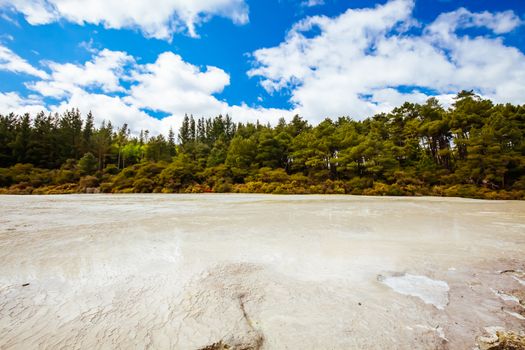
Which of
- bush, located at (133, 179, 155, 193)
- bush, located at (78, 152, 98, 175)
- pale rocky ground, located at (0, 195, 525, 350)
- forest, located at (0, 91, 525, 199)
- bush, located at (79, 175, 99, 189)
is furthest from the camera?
bush, located at (78, 152, 98, 175)

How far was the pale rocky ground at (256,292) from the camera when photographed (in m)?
1.21

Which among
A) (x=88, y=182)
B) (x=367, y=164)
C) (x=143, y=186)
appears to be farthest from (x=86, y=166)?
(x=367, y=164)

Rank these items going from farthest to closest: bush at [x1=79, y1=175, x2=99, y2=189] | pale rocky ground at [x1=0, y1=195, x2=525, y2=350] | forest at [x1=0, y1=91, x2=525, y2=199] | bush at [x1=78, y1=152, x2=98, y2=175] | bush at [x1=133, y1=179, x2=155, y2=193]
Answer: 1. bush at [x1=78, y1=152, x2=98, y2=175]
2. bush at [x1=79, y1=175, x2=99, y2=189]
3. bush at [x1=133, y1=179, x2=155, y2=193]
4. forest at [x1=0, y1=91, x2=525, y2=199]
5. pale rocky ground at [x1=0, y1=195, x2=525, y2=350]

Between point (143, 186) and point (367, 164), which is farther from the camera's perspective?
point (143, 186)

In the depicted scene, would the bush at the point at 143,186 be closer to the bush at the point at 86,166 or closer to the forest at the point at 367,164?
the forest at the point at 367,164

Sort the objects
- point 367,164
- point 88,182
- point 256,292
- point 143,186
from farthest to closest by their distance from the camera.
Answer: point 88,182
point 143,186
point 367,164
point 256,292

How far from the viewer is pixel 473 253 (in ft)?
8.38

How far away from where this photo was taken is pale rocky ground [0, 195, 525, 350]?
1208mm

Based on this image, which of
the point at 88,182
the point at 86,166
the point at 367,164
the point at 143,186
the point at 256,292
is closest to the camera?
the point at 256,292

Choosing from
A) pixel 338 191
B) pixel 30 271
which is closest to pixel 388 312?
pixel 30 271

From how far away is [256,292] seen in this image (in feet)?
5.49

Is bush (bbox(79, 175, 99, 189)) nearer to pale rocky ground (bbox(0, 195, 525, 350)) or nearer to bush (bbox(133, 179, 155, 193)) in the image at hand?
bush (bbox(133, 179, 155, 193))

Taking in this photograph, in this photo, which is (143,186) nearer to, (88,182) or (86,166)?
(88,182)

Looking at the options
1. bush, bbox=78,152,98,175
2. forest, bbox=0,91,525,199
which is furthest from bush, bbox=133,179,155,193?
bush, bbox=78,152,98,175
